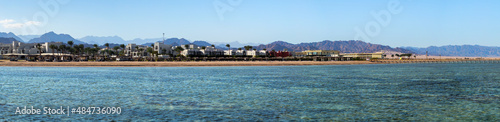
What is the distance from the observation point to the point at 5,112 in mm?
19656

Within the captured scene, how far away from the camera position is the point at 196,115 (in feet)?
63.1

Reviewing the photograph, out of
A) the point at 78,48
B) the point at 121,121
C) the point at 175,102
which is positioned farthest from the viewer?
the point at 78,48

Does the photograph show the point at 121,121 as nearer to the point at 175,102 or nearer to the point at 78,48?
the point at 175,102

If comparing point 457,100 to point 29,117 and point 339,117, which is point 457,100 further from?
point 29,117

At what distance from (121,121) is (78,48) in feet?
627

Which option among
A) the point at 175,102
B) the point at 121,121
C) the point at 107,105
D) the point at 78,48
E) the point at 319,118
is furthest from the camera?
the point at 78,48

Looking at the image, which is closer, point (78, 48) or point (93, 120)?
point (93, 120)

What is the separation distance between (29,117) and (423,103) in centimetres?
2374

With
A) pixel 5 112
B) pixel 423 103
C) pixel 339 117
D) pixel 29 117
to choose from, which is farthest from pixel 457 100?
pixel 5 112

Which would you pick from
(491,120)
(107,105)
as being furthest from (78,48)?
(491,120)

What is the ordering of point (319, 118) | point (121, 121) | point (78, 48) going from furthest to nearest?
point (78, 48)
point (319, 118)
point (121, 121)

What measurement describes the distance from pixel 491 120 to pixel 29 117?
23.3 m

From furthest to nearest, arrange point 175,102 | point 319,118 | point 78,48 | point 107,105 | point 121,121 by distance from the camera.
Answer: point 78,48, point 175,102, point 107,105, point 319,118, point 121,121

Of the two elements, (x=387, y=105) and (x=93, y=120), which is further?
(x=387, y=105)
